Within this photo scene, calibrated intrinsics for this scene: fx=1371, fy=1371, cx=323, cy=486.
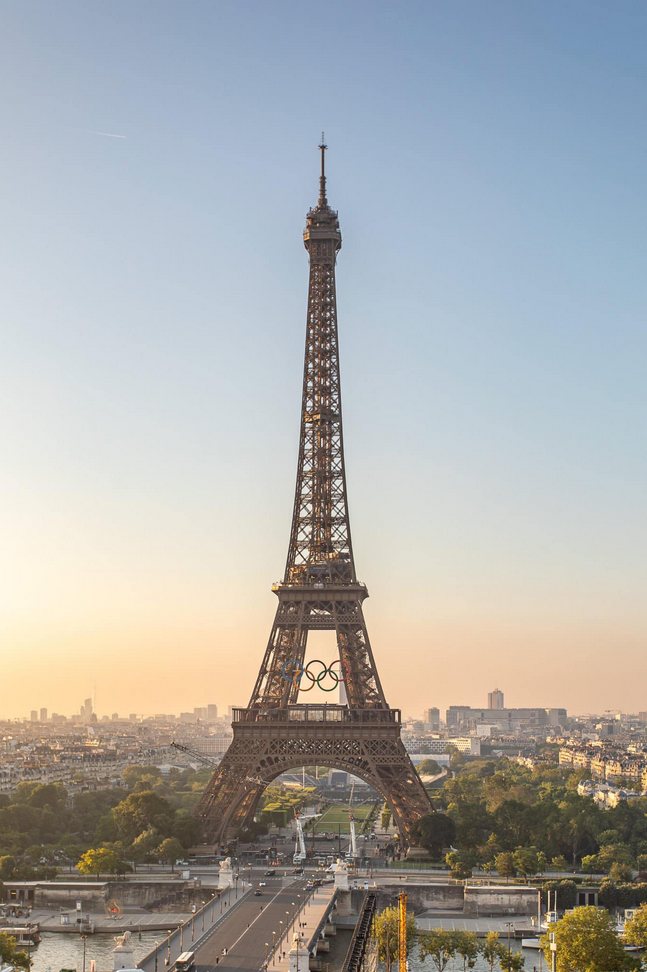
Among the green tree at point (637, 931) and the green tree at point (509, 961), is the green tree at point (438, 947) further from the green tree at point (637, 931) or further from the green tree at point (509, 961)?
the green tree at point (637, 931)

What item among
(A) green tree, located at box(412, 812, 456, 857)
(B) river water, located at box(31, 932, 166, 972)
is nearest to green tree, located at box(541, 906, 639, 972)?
(B) river water, located at box(31, 932, 166, 972)

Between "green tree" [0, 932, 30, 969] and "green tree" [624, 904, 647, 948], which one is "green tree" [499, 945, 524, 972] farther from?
"green tree" [0, 932, 30, 969]

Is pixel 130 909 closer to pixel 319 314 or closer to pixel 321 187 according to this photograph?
pixel 319 314

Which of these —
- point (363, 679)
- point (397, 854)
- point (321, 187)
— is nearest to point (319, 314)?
point (321, 187)

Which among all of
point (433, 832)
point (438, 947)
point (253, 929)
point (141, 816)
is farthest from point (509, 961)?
point (141, 816)

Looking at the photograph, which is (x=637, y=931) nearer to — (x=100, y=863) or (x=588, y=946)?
(x=588, y=946)

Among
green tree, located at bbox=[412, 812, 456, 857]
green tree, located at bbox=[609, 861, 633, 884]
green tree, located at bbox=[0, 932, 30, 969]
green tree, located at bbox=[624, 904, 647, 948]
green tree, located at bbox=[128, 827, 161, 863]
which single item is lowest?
green tree, located at bbox=[0, 932, 30, 969]
